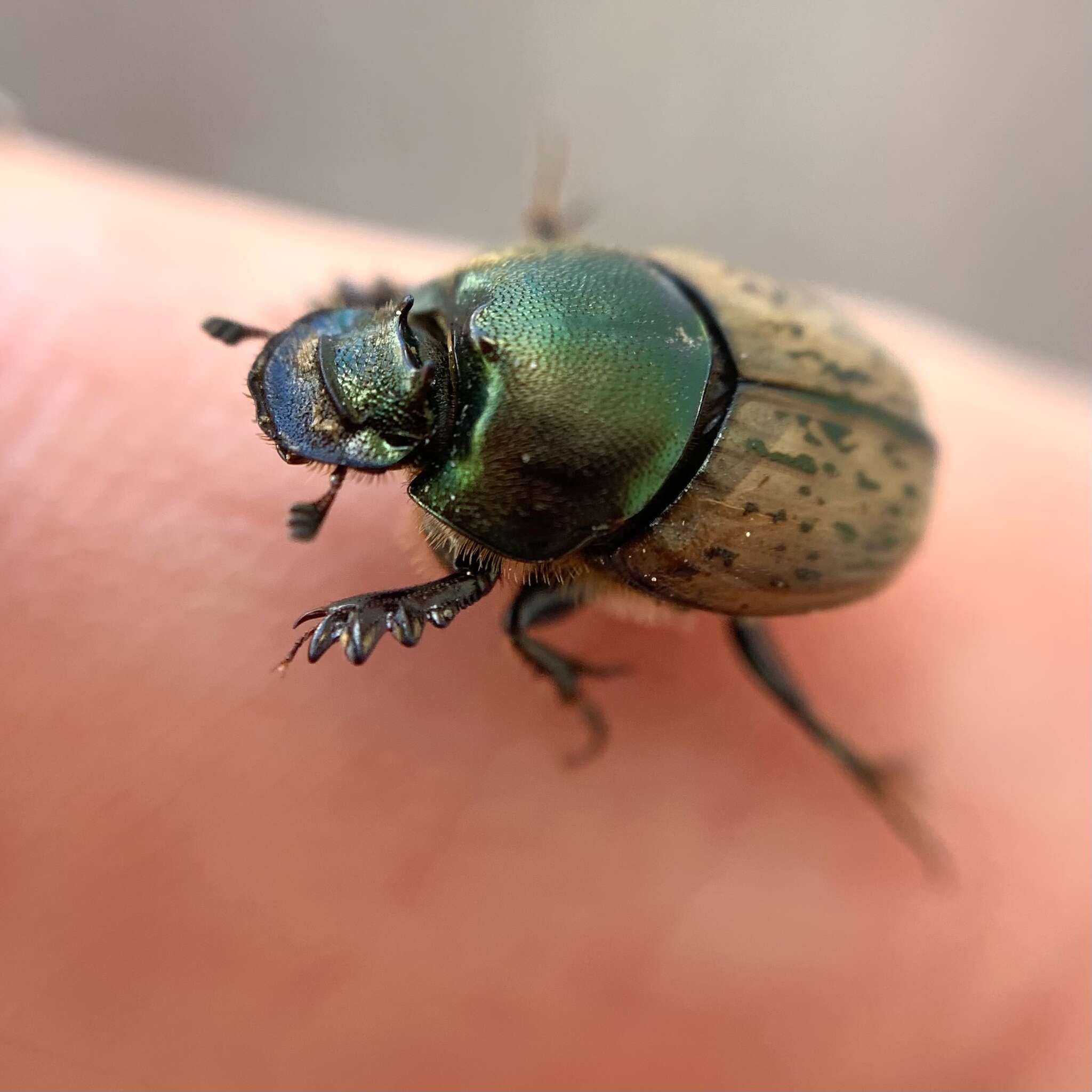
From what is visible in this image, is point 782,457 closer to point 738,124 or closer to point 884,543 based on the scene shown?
point 884,543

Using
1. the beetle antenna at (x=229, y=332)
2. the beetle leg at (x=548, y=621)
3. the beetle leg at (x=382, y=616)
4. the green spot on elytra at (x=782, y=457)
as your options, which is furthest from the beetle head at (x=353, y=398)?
the green spot on elytra at (x=782, y=457)

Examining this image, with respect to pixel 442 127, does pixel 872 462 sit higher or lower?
higher

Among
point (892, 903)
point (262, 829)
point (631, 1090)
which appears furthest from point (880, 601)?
point (262, 829)

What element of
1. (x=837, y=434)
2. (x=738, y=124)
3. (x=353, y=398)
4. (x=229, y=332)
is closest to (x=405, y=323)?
(x=353, y=398)

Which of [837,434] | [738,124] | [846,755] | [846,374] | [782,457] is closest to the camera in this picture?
[782,457]

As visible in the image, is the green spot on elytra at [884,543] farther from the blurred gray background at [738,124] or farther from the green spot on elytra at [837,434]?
the blurred gray background at [738,124]

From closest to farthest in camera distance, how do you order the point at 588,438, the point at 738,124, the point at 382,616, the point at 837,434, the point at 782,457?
1. the point at 382,616
2. the point at 588,438
3. the point at 782,457
4. the point at 837,434
5. the point at 738,124

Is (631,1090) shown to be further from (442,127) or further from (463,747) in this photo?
(442,127)
